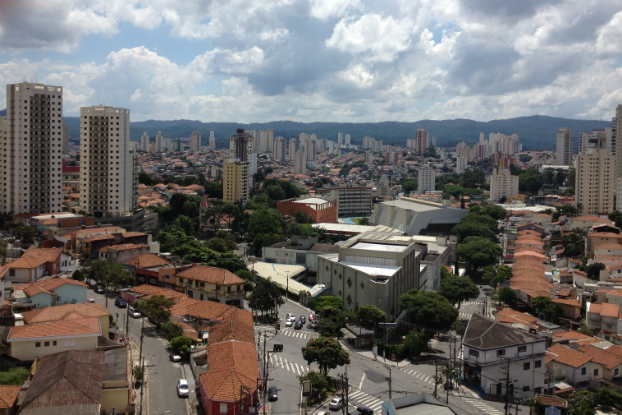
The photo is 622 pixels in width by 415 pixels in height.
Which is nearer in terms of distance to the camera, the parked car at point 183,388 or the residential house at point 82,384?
the residential house at point 82,384

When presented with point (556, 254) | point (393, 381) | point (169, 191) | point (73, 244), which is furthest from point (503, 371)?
point (169, 191)

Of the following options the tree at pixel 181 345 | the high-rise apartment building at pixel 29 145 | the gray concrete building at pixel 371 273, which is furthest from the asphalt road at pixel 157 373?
the high-rise apartment building at pixel 29 145

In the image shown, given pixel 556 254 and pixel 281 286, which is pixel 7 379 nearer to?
pixel 281 286

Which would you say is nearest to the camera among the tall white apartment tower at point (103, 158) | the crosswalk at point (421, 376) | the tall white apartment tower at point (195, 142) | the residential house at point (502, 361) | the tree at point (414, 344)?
the crosswalk at point (421, 376)

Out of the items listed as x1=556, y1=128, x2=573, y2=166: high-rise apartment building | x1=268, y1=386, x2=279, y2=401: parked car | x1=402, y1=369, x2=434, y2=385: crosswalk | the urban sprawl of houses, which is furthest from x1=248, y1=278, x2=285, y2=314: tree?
x1=556, y1=128, x2=573, y2=166: high-rise apartment building

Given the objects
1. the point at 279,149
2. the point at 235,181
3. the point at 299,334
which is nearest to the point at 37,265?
the point at 299,334

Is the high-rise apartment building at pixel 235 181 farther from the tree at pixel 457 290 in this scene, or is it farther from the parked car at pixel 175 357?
the parked car at pixel 175 357

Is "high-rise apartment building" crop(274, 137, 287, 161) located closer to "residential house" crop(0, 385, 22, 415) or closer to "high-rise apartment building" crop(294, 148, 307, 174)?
"high-rise apartment building" crop(294, 148, 307, 174)
